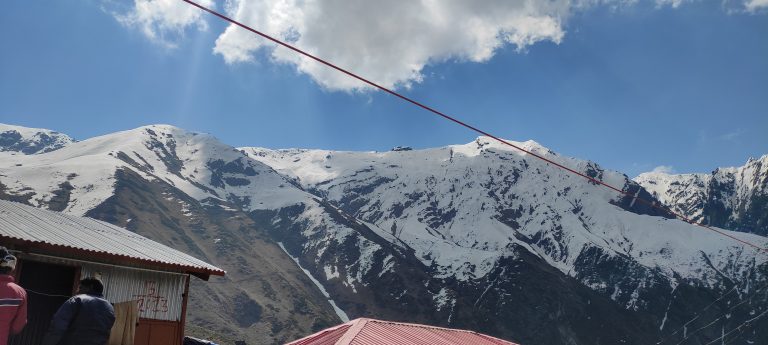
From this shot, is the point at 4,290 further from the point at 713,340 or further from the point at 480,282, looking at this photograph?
the point at 713,340

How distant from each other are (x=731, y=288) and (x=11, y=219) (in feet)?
635

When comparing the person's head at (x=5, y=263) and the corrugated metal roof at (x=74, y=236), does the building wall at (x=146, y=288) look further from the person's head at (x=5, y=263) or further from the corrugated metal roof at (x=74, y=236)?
the person's head at (x=5, y=263)

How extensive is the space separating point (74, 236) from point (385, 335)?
320 inches

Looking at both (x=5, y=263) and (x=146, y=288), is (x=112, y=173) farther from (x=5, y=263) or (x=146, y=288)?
(x=5, y=263)

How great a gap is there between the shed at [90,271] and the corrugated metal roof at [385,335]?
3729mm

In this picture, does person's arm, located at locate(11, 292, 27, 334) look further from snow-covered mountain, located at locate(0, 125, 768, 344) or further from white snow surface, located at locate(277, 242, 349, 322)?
white snow surface, located at locate(277, 242, 349, 322)

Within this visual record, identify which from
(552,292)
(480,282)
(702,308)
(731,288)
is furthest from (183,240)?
(731,288)

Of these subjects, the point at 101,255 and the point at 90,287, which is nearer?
the point at 90,287

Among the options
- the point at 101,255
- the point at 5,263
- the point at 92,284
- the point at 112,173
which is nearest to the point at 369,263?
the point at 112,173

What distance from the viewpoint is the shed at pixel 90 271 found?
13195mm

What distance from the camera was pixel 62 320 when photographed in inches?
286

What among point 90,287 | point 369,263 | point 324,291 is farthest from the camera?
point 369,263

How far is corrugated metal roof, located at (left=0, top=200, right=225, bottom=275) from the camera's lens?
13.2 meters

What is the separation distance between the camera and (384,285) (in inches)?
5664
